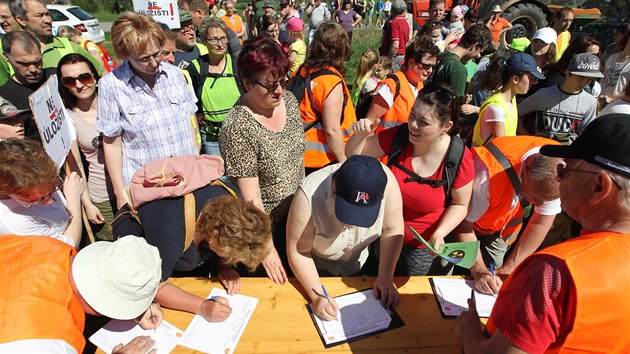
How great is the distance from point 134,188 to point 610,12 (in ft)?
50.8

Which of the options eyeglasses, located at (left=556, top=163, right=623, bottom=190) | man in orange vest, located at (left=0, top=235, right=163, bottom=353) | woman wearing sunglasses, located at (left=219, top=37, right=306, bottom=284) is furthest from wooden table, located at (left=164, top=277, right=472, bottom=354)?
eyeglasses, located at (left=556, top=163, right=623, bottom=190)

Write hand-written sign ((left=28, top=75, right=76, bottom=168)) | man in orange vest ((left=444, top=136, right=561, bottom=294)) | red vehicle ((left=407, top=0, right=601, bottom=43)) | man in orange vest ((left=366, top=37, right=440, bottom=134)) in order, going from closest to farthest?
man in orange vest ((left=444, top=136, right=561, bottom=294)), hand-written sign ((left=28, top=75, right=76, bottom=168)), man in orange vest ((left=366, top=37, right=440, bottom=134)), red vehicle ((left=407, top=0, right=601, bottom=43))

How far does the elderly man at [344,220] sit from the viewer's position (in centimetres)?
172

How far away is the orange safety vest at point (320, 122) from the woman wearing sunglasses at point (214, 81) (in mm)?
899

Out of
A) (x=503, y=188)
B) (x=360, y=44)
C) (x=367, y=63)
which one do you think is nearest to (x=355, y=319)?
(x=503, y=188)

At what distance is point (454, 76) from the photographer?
12.1 ft

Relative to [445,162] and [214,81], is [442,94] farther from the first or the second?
[214,81]

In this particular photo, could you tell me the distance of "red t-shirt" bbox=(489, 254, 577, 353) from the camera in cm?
105

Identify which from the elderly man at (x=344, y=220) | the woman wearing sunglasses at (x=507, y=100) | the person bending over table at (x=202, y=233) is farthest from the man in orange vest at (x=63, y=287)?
the woman wearing sunglasses at (x=507, y=100)

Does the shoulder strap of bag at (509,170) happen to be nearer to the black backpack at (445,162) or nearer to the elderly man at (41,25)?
the black backpack at (445,162)

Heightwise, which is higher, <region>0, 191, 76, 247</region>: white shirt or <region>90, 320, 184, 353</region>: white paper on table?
<region>0, 191, 76, 247</region>: white shirt

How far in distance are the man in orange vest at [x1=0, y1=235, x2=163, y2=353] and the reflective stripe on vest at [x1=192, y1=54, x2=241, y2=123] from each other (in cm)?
206

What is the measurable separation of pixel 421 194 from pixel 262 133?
99cm

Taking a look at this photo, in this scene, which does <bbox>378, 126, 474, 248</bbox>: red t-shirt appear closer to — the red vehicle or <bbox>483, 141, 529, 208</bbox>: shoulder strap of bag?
<bbox>483, 141, 529, 208</bbox>: shoulder strap of bag
